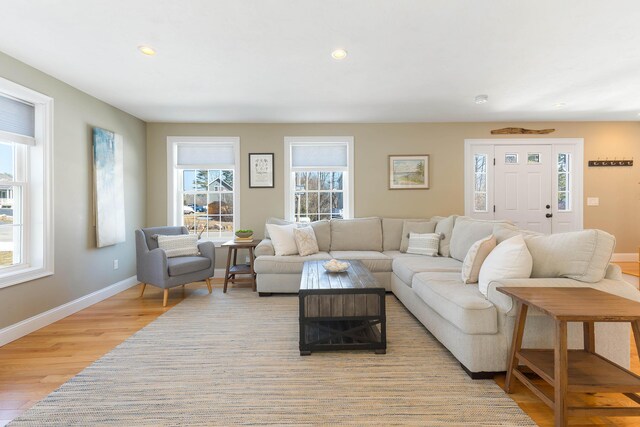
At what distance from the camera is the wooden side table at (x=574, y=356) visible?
149 cm

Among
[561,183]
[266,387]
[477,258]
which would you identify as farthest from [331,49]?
[561,183]

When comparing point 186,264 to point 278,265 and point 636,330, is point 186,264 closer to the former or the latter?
point 278,265

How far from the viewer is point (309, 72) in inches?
123

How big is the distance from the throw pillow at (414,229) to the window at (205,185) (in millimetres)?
2674

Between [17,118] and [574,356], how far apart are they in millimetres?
4832

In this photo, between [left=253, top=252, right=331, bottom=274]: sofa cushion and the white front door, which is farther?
the white front door

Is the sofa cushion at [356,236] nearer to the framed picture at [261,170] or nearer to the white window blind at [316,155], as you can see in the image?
the white window blind at [316,155]

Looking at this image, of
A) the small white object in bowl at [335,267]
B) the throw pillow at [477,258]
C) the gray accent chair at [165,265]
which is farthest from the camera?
the gray accent chair at [165,265]

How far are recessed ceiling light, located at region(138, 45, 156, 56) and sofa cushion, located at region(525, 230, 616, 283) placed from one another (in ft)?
11.3

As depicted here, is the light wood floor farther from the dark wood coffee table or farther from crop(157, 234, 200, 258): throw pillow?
the dark wood coffee table

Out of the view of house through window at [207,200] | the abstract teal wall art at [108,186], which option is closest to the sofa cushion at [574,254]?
the view of house through window at [207,200]

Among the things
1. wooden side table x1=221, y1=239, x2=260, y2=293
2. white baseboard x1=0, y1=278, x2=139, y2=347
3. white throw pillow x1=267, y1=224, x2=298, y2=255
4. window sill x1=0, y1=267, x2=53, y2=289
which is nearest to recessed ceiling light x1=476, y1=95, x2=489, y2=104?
white throw pillow x1=267, y1=224, x2=298, y2=255

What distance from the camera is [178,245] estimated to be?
4.09m

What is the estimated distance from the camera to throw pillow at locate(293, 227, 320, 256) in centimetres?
422
